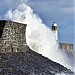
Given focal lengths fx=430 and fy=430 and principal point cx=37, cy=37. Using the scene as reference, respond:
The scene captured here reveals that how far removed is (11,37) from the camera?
19.5 metres

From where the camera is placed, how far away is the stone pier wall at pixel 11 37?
19094mm

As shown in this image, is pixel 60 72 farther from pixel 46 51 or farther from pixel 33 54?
pixel 46 51

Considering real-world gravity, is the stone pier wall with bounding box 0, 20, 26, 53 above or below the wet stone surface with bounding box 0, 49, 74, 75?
above

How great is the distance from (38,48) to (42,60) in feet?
28.5

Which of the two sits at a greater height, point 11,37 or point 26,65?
point 11,37

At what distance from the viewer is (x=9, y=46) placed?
763 inches

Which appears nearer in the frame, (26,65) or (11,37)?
(26,65)

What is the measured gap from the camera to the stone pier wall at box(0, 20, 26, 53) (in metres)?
19.1

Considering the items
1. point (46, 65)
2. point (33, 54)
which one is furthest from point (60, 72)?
point (33, 54)

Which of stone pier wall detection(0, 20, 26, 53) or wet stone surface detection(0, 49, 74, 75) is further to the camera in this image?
stone pier wall detection(0, 20, 26, 53)

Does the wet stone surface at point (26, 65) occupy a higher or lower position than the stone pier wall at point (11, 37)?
lower

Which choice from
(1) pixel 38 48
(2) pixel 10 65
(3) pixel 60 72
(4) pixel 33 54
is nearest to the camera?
(2) pixel 10 65

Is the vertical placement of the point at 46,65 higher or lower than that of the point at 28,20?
lower

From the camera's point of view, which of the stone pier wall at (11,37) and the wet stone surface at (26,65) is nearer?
the wet stone surface at (26,65)
